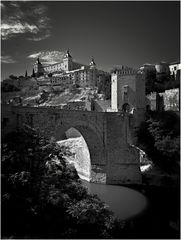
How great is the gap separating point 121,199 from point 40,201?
8654 mm

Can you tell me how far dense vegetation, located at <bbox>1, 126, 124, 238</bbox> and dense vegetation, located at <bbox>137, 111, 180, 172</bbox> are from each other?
8.73 meters

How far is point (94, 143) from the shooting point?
18625 mm

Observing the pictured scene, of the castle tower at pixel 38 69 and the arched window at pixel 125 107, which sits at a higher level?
the castle tower at pixel 38 69

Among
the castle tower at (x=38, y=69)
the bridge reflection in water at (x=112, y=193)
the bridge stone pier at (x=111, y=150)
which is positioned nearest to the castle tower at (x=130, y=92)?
the bridge stone pier at (x=111, y=150)

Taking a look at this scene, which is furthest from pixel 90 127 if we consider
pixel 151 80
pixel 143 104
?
pixel 151 80

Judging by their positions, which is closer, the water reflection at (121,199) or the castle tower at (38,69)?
the water reflection at (121,199)

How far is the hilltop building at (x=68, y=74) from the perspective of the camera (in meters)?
Answer: 55.2

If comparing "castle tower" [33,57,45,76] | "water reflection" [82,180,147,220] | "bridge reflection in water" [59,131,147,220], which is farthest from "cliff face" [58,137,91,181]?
"castle tower" [33,57,45,76]

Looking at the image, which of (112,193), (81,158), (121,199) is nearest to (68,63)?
(81,158)

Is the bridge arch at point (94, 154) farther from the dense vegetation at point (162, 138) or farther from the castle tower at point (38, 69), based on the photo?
the castle tower at point (38, 69)

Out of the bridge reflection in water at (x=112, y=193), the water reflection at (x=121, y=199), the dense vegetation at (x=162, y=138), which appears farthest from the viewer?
the dense vegetation at (x=162, y=138)

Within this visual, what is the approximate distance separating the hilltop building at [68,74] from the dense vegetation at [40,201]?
Answer: 143 feet

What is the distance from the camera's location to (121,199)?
1584cm

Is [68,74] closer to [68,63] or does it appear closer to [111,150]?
[68,63]
